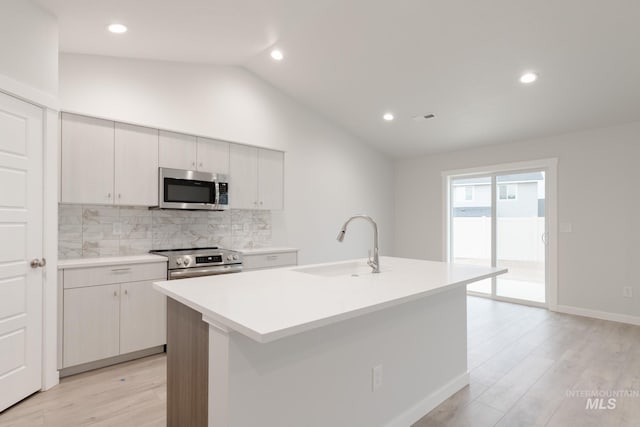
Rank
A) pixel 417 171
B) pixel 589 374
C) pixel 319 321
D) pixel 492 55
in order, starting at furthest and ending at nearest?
pixel 417 171
pixel 492 55
pixel 589 374
pixel 319 321

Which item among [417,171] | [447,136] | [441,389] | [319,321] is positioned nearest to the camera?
[319,321]

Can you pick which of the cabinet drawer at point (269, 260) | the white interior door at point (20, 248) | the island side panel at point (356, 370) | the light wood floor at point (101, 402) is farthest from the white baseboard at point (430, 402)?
the white interior door at point (20, 248)

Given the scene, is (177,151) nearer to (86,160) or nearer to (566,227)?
(86,160)

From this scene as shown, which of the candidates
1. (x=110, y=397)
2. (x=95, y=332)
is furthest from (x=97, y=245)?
(x=110, y=397)

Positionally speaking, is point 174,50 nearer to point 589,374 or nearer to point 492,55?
point 492,55

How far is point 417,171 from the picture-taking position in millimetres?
5969

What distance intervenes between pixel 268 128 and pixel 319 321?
3679mm

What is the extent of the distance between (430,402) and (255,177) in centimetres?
287

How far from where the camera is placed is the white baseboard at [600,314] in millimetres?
3926

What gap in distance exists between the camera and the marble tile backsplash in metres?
3.07

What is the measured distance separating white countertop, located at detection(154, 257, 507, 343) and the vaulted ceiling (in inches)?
81.3

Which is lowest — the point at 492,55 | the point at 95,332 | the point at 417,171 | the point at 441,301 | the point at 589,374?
the point at 589,374

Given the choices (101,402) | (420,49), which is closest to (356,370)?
(101,402)

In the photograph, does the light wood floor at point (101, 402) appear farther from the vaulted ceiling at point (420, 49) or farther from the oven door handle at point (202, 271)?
the vaulted ceiling at point (420, 49)
